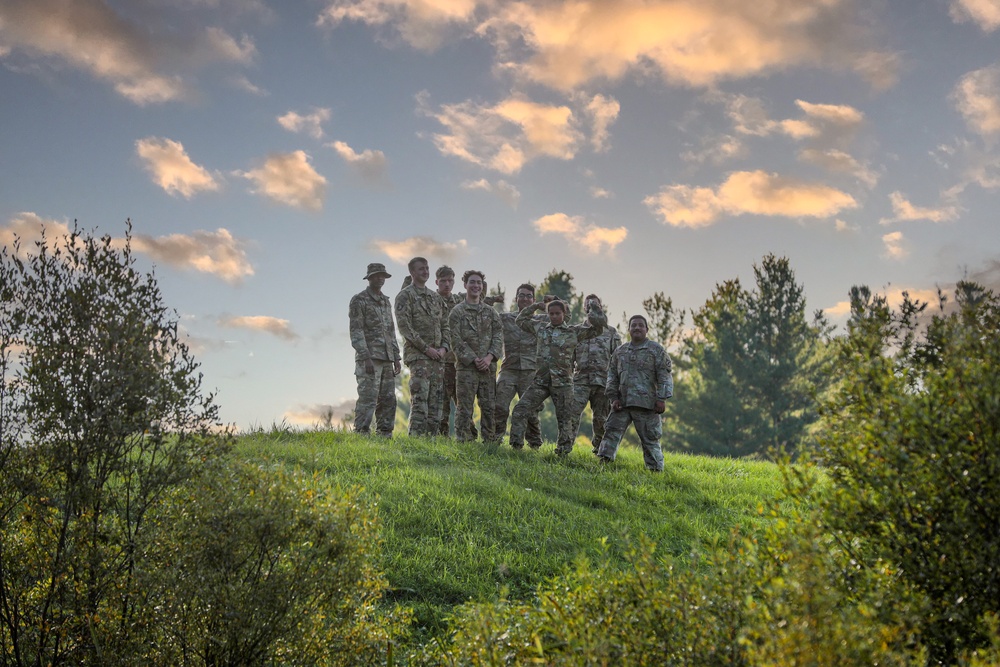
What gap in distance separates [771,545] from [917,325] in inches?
62.8

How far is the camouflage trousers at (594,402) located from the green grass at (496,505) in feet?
2.59

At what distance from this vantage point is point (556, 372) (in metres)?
13.3

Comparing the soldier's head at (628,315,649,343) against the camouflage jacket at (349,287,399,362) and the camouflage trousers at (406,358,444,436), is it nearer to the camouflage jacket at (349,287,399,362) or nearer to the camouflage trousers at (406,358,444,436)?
the camouflage trousers at (406,358,444,436)

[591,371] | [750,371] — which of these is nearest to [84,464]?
[591,371]

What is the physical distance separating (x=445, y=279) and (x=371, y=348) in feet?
6.82

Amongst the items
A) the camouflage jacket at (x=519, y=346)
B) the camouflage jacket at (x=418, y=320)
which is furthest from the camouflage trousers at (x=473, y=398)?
the camouflage jacket at (x=418, y=320)

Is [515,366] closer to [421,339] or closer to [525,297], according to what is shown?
[525,297]

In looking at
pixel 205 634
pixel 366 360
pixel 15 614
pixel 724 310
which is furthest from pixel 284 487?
pixel 724 310

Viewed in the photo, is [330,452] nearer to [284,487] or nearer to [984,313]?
[284,487]

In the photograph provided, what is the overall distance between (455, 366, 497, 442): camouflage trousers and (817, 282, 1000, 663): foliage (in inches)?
374

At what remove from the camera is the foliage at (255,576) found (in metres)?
4.41

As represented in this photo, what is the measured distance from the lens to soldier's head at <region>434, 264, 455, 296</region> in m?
13.9

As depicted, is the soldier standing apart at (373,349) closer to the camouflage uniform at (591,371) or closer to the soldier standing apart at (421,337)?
the soldier standing apart at (421,337)

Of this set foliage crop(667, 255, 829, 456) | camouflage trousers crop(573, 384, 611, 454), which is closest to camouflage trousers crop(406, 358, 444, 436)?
camouflage trousers crop(573, 384, 611, 454)
